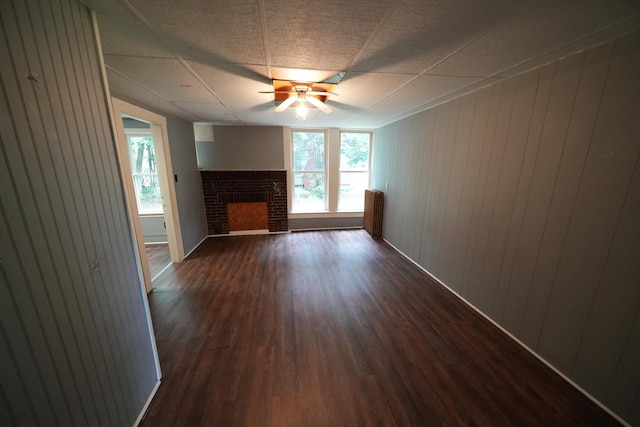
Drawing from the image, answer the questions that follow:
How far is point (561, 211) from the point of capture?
61.8 inches

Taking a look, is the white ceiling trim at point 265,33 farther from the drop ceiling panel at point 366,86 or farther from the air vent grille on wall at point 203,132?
the air vent grille on wall at point 203,132

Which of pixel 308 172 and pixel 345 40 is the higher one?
pixel 345 40

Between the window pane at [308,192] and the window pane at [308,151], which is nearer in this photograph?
the window pane at [308,151]

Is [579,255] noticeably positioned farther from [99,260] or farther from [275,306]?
[99,260]

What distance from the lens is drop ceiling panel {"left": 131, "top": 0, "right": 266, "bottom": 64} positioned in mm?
1061

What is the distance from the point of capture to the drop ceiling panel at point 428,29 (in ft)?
3.50

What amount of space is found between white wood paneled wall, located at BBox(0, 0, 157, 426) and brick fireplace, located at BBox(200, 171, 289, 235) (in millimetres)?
3412

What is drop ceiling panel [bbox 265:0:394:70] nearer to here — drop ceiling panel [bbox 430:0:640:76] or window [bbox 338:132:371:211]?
drop ceiling panel [bbox 430:0:640:76]

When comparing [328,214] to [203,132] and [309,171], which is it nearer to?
[309,171]

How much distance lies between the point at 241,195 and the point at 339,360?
3790 millimetres

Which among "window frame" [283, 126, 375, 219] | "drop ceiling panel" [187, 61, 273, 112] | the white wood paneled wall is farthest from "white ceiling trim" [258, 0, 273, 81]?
"window frame" [283, 126, 375, 219]

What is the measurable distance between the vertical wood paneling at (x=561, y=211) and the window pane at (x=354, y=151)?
2.47 meters

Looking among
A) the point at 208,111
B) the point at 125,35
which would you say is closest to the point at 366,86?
the point at 125,35

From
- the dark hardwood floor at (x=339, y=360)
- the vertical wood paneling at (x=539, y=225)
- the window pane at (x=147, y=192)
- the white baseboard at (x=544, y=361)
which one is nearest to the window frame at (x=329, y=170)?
the dark hardwood floor at (x=339, y=360)
